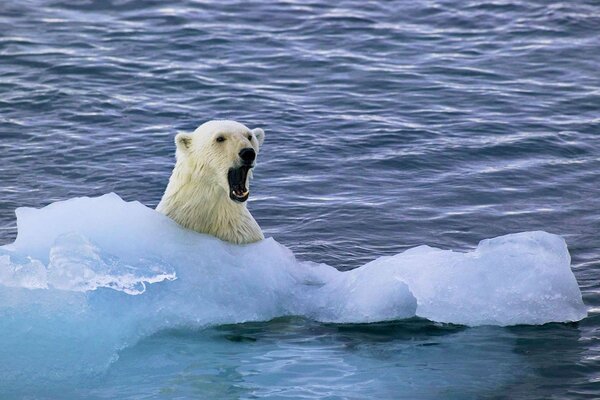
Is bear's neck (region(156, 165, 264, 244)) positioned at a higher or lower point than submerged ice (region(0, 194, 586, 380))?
higher

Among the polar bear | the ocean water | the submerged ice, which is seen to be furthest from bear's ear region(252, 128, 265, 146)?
the ocean water

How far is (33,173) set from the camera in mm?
11703

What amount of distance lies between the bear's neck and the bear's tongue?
154mm

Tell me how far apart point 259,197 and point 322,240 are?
1.16 metres

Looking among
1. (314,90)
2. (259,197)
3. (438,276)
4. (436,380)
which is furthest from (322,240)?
(314,90)

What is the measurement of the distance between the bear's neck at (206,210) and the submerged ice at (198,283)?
0.43ft

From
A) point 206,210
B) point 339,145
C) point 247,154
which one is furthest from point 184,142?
point 339,145

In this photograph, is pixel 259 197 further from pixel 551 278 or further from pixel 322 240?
pixel 551 278

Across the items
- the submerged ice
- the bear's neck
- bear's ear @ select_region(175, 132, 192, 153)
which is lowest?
the submerged ice

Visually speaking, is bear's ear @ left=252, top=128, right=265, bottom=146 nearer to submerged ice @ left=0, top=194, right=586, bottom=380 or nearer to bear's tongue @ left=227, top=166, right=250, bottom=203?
bear's tongue @ left=227, top=166, right=250, bottom=203

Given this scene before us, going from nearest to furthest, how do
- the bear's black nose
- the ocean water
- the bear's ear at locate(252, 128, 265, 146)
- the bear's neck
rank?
the ocean water < the bear's black nose < the bear's neck < the bear's ear at locate(252, 128, 265, 146)

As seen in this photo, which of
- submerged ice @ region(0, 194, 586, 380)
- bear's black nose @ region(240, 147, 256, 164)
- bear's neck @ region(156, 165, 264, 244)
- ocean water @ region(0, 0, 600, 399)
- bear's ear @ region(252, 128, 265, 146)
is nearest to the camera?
ocean water @ region(0, 0, 600, 399)

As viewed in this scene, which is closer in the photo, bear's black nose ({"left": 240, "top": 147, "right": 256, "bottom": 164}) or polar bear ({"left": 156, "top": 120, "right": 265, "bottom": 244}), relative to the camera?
bear's black nose ({"left": 240, "top": 147, "right": 256, "bottom": 164})

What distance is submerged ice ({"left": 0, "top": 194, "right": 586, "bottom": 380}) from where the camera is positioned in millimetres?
7973
